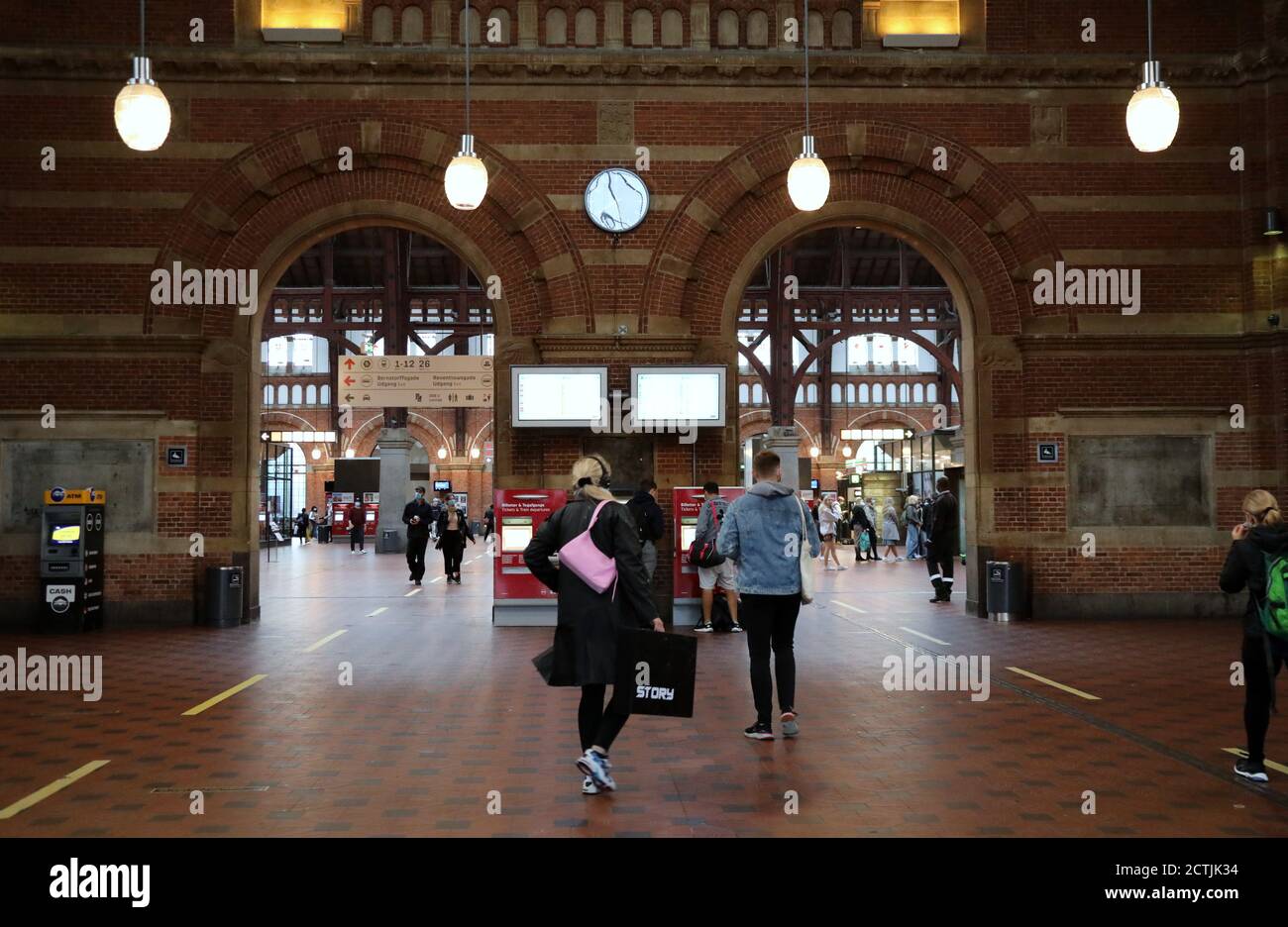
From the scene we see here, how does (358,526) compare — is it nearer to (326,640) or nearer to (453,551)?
(453,551)

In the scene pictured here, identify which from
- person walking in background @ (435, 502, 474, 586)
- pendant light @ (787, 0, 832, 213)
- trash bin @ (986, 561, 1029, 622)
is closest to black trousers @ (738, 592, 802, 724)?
pendant light @ (787, 0, 832, 213)

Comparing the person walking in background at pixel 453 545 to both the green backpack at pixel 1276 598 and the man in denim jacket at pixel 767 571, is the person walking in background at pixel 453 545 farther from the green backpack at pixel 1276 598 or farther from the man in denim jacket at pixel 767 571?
the green backpack at pixel 1276 598

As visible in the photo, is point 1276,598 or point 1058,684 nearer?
point 1276,598

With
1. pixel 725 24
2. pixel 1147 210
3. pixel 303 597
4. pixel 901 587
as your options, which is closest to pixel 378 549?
pixel 303 597

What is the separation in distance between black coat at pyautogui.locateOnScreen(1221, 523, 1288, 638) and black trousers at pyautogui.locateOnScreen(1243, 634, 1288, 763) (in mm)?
92

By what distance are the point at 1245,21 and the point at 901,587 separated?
9357 mm

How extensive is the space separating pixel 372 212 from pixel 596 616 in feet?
30.2

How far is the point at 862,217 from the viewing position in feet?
44.1

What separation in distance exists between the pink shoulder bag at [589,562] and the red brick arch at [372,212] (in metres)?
7.85

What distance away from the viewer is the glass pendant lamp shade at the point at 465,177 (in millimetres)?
10484

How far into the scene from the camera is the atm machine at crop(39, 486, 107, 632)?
11.9 metres

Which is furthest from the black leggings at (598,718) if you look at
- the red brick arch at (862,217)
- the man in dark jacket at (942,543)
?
the man in dark jacket at (942,543)

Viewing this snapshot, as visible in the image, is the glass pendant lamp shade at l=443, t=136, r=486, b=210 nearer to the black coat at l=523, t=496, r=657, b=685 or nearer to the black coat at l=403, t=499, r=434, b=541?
the black coat at l=523, t=496, r=657, b=685

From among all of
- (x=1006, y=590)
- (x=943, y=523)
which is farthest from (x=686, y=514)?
(x=943, y=523)
